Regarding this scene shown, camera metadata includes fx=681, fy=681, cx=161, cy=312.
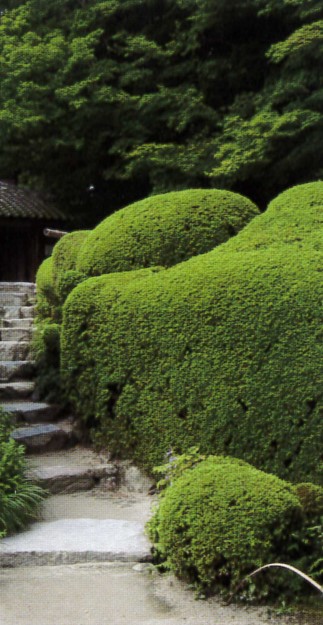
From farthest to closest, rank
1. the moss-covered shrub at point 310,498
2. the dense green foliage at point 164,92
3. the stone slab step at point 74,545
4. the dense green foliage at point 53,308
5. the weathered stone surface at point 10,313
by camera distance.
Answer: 1. the dense green foliage at point 164,92
2. the weathered stone surface at point 10,313
3. the dense green foliage at point 53,308
4. the stone slab step at point 74,545
5. the moss-covered shrub at point 310,498

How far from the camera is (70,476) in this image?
594 cm

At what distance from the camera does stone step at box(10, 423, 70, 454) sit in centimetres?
638

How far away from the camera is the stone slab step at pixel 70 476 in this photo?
228 inches

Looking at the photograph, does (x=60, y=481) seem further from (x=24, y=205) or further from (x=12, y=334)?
(x=24, y=205)

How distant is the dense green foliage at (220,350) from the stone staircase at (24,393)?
1.33 ft

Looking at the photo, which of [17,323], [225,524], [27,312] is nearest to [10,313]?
[27,312]

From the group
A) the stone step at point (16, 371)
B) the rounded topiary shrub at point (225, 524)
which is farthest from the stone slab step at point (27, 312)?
the rounded topiary shrub at point (225, 524)

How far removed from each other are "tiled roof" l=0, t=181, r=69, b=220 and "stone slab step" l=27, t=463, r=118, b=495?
476 inches

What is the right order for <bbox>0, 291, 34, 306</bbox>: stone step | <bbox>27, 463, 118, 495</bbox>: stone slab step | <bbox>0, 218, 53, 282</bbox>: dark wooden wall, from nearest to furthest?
<bbox>27, 463, 118, 495</bbox>: stone slab step → <bbox>0, 291, 34, 306</bbox>: stone step → <bbox>0, 218, 53, 282</bbox>: dark wooden wall

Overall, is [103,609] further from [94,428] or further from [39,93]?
[39,93]

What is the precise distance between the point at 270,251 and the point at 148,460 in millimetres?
2074

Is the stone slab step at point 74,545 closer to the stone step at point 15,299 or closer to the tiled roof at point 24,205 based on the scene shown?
the stone step at point 15,299

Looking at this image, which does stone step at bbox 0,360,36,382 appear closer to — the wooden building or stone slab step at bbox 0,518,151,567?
stone slab step at bbox 0,518,151,567

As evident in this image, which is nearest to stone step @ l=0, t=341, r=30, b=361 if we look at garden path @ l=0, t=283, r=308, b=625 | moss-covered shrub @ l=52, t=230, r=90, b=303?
moss-covered shrub @ l=52, t=230, r=90, b=303
